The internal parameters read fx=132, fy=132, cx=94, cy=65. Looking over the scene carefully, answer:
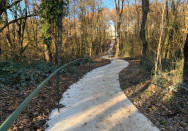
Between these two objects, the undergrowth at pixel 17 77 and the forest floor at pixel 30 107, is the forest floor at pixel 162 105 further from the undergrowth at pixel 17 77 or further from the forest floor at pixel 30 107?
the undergrowth at pixel 17 77

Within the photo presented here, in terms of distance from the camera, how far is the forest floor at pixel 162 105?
2875 mm

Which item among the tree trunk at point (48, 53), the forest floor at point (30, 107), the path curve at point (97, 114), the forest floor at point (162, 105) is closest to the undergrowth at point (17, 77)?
the forest floor at point (30, 107)

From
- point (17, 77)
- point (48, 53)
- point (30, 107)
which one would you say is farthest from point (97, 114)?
point (48, 53)

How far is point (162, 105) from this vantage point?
356 cm

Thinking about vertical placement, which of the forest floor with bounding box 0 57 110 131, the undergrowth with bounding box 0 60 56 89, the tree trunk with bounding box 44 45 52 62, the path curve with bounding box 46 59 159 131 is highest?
the tree trunk with bounding box 44 45 52 62

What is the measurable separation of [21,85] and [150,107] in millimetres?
4237

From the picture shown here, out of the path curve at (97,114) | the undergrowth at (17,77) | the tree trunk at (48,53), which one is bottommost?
the path curve at (97,114)

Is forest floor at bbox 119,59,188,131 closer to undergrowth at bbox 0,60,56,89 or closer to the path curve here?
the path curve

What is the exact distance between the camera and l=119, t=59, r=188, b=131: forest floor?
2.88 m

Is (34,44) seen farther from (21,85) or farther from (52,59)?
(21,85)

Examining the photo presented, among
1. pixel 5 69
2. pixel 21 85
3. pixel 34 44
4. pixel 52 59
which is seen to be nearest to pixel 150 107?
pixel 21 85

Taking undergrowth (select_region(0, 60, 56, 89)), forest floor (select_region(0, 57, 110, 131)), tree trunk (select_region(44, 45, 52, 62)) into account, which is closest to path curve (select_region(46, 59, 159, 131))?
forest floor (select_region(0, 57, 110, 131))

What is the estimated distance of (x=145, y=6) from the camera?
24.4ft

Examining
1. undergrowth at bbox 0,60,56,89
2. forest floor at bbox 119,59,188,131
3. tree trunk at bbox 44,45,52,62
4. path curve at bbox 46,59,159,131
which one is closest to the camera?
path curve at bbox 46,59,159,131
